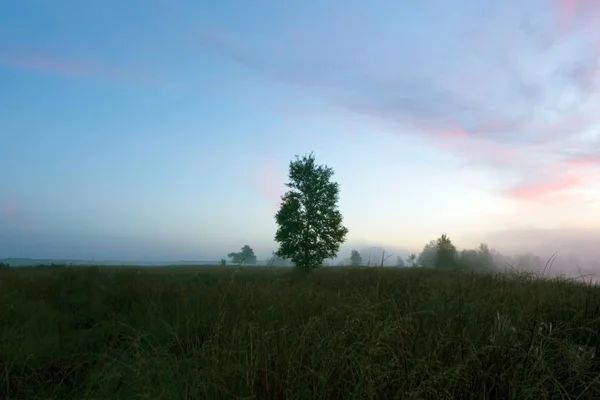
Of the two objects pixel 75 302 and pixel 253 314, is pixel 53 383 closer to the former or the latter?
pixel 253 314

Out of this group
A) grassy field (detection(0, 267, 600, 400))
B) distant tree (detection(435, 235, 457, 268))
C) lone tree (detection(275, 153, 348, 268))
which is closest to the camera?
grassy field (detection(0, 267, 600, 400))

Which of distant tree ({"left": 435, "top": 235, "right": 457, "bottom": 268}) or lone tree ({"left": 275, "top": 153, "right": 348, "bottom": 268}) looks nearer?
lone tree ({"left": 275, "top": 153, "right": 348, "bottom": 268})

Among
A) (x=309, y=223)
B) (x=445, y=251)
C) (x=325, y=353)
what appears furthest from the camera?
(x=445, y=251)

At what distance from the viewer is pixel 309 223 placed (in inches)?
1371

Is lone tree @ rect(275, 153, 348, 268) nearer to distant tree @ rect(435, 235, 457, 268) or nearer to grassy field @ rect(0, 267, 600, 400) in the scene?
grassy field @ rect(0, 267, 600, 400)

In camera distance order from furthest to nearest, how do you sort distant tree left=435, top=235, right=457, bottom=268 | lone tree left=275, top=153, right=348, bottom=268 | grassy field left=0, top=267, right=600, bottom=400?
distant tree left=435, top=235, right=457, bottom=268 < lone tree left=275, top=153, right=348, bottom=268 < grassy field left=0, top=267, right=600, bottom=400

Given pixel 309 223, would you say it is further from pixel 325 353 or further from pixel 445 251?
pixel 445 251

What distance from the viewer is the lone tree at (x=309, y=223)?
3391cm

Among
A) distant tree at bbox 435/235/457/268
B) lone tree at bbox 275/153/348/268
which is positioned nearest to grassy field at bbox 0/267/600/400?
lone tree at bbox 275/153/348/268

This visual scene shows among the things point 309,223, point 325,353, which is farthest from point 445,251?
point 325,353

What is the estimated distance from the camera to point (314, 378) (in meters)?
3.61

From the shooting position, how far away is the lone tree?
111ft

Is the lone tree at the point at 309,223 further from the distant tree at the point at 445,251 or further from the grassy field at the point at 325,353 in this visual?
the distant tree at the point at 445,251

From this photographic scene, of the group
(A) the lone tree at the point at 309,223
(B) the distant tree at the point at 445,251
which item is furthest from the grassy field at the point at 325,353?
(B) the distant tree at the point at 445,251
